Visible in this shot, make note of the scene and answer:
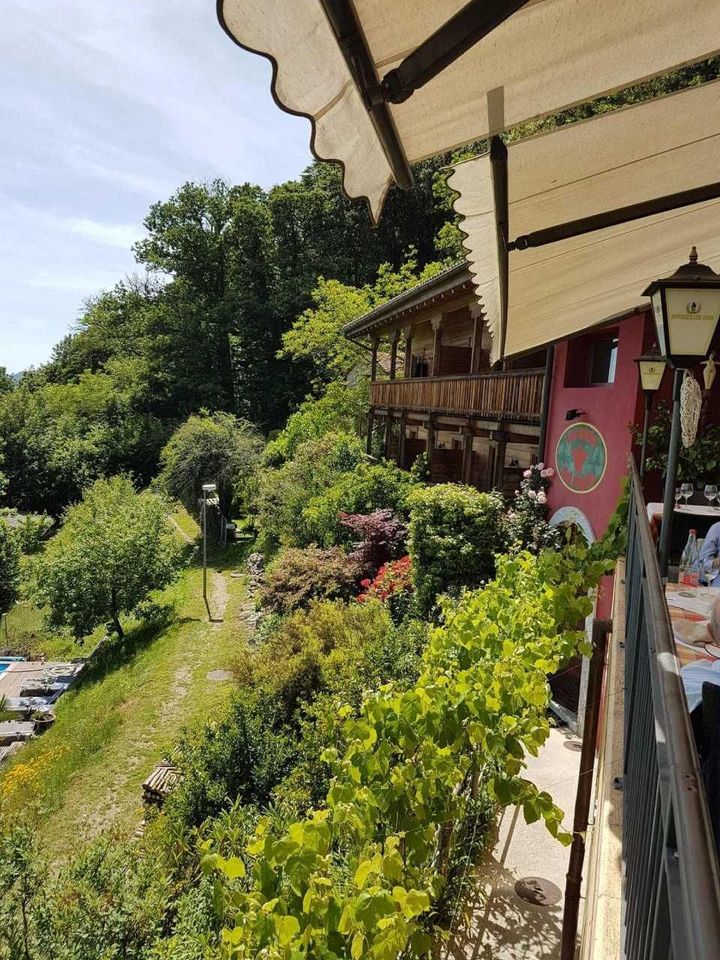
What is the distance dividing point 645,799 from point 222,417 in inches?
1223

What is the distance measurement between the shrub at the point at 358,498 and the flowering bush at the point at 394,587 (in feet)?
8.88

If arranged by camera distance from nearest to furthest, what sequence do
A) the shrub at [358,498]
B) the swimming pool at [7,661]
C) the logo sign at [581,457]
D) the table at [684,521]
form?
the table at [684,521] < the logo sign at [581,457] < the shrub at [358,498] < the swimming pool at [7,661]

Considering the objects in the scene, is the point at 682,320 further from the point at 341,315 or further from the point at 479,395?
the point at 341,315

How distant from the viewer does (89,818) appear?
10109 mm

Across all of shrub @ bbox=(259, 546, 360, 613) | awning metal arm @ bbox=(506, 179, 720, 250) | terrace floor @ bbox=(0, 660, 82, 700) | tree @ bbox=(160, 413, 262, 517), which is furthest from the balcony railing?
terrace floor @ bbox=(0, 660, 82, 700)

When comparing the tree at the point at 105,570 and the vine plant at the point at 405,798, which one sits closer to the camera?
the vine plant at the point at 405,798

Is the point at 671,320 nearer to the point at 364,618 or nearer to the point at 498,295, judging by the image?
the point at 498,295

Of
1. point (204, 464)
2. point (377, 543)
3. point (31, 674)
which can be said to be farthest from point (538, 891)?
point (204, 464)

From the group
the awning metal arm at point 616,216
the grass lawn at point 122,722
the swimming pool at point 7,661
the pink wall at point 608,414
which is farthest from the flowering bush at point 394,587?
Answer: the swimming pool at point 7,661

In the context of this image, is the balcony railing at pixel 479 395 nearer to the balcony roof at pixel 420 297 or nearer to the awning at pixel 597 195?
the balcony roof at pixel 420 297

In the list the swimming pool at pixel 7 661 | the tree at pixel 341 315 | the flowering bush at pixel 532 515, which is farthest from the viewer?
the tree at pixel 341 315

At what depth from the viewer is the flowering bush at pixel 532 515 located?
9945 mm

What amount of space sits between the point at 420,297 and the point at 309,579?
7389 millimetres

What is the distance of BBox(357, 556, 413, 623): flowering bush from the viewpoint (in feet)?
37.8
